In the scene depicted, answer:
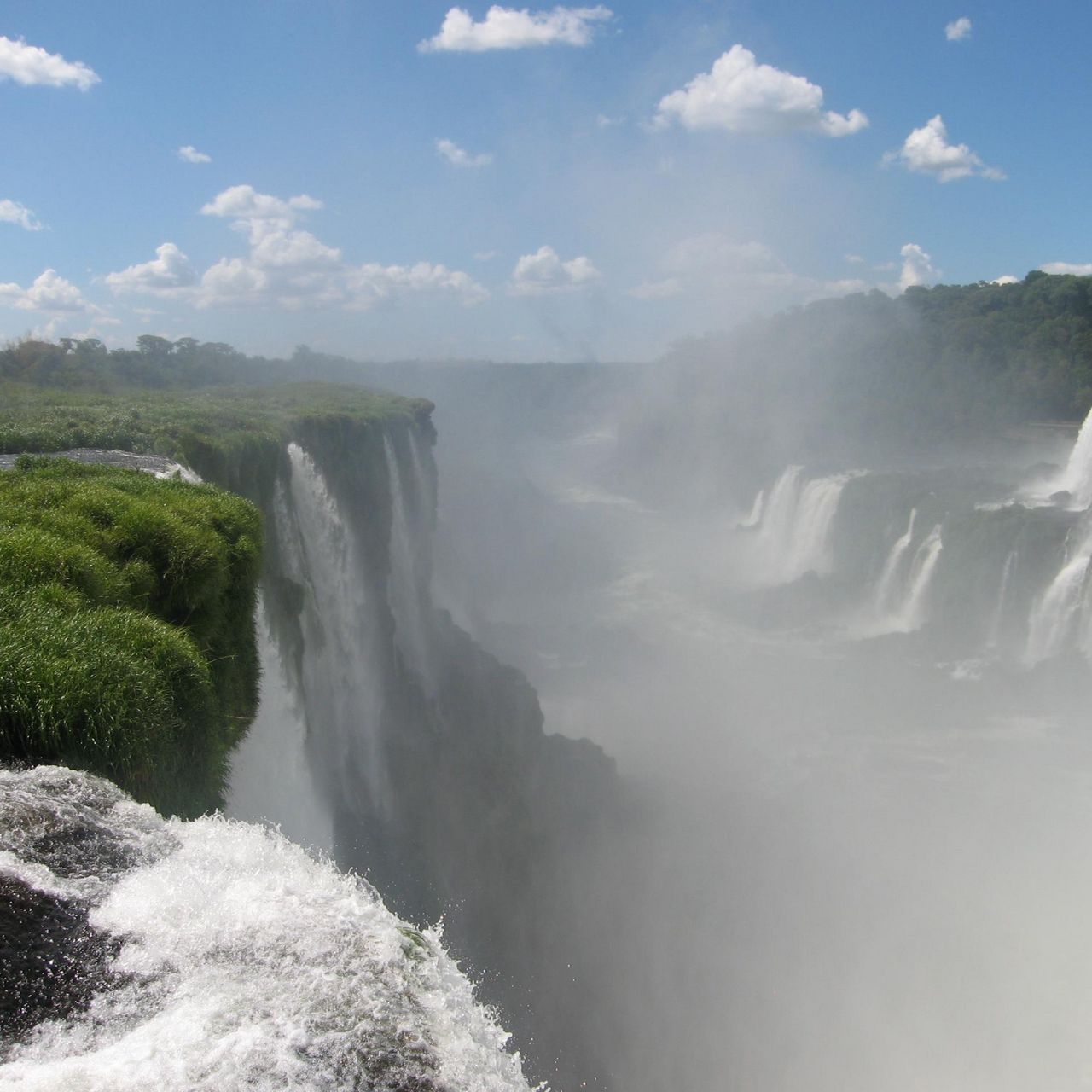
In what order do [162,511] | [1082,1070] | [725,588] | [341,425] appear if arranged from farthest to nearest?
[725,588] < [341,425] < [1082,1070] < [162,511]

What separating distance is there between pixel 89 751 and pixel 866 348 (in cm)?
7030

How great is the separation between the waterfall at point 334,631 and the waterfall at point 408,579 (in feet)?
12.0

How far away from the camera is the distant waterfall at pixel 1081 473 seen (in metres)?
30.9

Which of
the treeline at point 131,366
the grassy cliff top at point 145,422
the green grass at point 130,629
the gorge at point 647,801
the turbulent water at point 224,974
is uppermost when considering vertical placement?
the treeline at point 131,366

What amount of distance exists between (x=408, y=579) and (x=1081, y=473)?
26.2 m

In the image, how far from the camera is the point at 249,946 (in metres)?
2.83

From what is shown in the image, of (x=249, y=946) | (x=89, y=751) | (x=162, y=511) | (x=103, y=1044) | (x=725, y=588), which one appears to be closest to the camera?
(x=103, y=1044)

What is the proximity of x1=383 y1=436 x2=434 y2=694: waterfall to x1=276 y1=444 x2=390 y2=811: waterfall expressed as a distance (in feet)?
12.0

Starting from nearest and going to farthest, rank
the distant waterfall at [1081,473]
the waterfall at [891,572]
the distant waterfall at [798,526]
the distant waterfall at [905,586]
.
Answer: the distant waterfall at [905,586] → the waterfall at [891,572] → the distant waterfall at [1081,473] → the distant waterfall at [798,526]

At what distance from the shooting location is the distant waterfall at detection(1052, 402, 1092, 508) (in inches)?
1216

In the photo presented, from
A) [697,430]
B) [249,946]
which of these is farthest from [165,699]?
[697,430]

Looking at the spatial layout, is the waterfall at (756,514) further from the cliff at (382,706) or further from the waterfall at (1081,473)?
the cliff at (382,706)

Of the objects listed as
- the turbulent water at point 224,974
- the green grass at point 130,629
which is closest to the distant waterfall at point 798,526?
the green grass at point 130,629

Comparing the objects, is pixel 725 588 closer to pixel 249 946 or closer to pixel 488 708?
pixel 488 708
